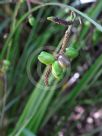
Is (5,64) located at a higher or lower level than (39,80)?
higher

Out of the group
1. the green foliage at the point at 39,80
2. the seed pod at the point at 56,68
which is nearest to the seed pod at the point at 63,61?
the seed pod at the point at 56,68

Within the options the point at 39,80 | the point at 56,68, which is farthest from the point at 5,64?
the point at 56,68

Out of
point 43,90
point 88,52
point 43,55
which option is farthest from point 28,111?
point 43,55

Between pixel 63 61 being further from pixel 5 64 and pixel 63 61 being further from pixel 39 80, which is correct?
pixel 39 80

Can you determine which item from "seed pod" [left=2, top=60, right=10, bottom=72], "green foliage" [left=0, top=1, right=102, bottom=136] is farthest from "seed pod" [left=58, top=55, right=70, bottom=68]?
"green foliage" [left=0, top=1, right=102, bottom=136]

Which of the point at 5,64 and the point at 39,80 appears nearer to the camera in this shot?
the point at 5,64

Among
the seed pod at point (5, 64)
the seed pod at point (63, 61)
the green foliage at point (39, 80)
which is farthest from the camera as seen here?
the green foliage at point (39, 80)

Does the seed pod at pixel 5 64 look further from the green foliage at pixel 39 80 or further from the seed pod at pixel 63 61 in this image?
the seed pod at pixel 63 61

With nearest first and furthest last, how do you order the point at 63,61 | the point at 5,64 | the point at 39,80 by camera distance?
the point at 63,61 → the point at 5,64 → the point at 39,80

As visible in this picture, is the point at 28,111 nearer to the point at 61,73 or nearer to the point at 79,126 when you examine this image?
the point at 79,126
